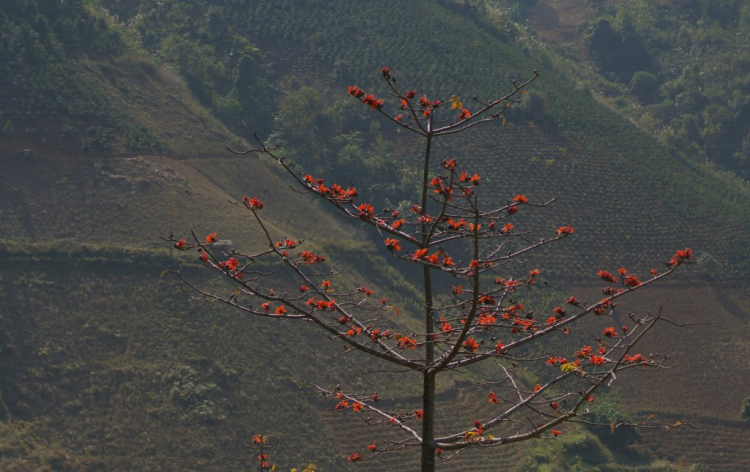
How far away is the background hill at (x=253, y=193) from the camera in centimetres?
3069

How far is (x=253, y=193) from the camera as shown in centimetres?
4434

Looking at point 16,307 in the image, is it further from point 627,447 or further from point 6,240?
point 627,447

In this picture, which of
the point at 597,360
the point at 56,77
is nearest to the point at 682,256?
the point at 597,360

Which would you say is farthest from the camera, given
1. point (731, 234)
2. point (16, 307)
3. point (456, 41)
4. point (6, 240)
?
point (456, 41)

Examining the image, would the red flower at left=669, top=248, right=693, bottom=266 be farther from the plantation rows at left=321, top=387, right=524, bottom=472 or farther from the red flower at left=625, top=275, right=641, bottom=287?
the plantation rows at left=321, top=387, right=524, bottom=472

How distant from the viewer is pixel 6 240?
3438cm

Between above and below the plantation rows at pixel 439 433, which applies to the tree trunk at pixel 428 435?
below

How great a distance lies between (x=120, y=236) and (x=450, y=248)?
15.8 meters

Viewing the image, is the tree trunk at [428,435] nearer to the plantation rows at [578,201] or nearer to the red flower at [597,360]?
the red flower at [597,360]

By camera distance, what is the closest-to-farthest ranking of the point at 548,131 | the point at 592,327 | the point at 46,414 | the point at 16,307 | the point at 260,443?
the point at 260,443 → the point at 46,414 → the point at 16,307 → the point at 592,327 → the point at 548,131

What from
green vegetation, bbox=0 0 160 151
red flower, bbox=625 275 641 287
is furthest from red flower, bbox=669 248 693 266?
green vegetation, bbox=0 0 160 151

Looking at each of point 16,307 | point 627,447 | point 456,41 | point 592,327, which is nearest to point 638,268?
point 592,327

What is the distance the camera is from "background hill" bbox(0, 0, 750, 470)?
30.7 metres

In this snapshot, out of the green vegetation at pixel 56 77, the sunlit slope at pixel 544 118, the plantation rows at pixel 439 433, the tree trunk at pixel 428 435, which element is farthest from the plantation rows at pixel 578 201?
the tree trunk at pixel 428 435
